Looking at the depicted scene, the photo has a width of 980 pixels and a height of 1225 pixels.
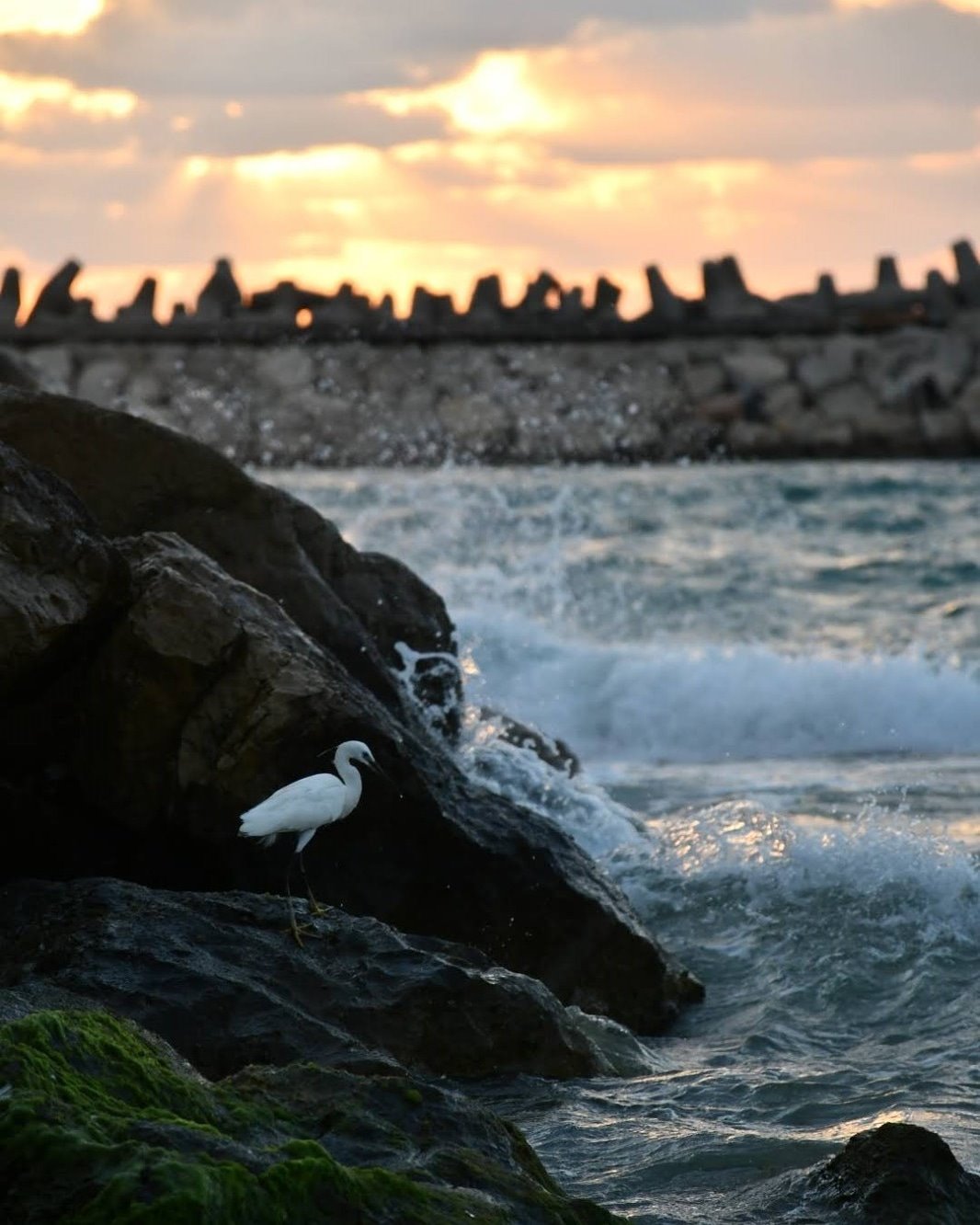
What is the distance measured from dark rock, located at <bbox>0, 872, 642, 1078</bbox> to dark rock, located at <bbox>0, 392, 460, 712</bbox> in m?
1.74

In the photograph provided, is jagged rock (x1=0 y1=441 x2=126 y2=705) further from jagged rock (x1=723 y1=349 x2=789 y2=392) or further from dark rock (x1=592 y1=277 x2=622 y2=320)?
dark rock (x1=592 y1=277 x2=622 y2=320)

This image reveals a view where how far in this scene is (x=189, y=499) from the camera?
23.1 feet

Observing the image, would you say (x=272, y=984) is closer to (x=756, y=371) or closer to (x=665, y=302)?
(x=756, y=371)

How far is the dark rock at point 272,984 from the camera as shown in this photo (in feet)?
15.9

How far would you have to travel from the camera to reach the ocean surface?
530 cm

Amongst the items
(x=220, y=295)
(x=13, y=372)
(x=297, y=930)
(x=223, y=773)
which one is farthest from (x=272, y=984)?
(x=220, y=295)

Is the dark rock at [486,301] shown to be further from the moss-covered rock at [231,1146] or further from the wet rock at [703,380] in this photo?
the moss-covered rock at [231,1146]

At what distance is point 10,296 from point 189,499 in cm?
3336

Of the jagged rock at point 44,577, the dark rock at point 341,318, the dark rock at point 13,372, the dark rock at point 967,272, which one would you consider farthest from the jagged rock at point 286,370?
the jagged rock at point 44,577

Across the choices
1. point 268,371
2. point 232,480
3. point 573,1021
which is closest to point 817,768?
point 232,480

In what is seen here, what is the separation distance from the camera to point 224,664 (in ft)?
19.0

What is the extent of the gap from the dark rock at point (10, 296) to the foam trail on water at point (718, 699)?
25556mm

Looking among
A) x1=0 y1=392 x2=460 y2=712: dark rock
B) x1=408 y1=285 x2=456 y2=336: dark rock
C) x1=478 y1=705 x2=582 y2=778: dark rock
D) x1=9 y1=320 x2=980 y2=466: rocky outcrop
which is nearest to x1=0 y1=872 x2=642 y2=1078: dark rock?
x1=0 y1=392 x2=460 y2=712: dark rock

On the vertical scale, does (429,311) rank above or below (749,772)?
above
